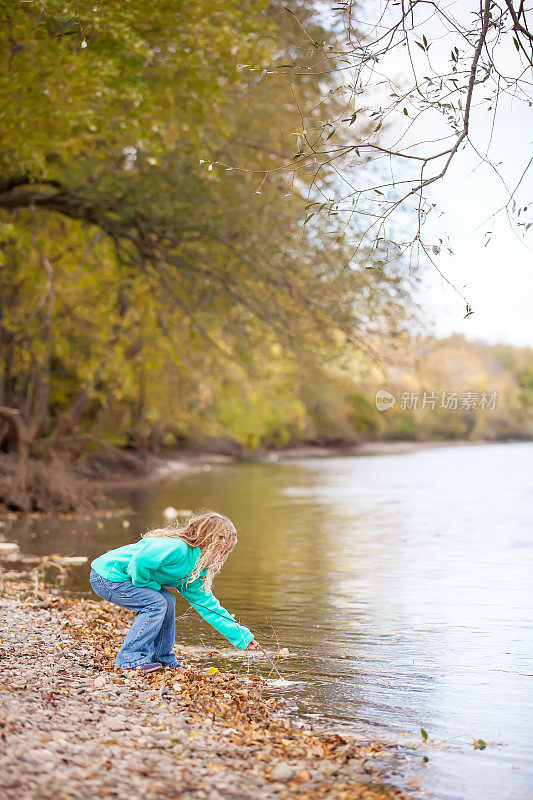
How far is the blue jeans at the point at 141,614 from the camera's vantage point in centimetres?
602

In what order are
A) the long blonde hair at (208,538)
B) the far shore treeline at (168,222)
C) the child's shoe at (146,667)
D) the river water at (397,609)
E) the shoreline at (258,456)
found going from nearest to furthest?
the river water at (397,609), the long blonde hair at (208,538), the child's shoe at (146,667), the far shore treeline at (168,222), the shoreline at (258,456)

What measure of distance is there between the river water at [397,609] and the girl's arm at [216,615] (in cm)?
51

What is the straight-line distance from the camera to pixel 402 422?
202ft

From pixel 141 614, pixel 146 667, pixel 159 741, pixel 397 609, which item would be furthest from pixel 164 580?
pixel 397 609

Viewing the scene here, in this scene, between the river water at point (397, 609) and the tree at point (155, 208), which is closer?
the river water at point (397, 609)

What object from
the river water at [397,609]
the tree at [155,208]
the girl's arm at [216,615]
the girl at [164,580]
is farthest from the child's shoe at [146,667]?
the tree at [155,208]

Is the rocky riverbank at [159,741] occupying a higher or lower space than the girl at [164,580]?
lower

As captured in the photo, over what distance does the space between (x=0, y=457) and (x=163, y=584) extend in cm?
1391

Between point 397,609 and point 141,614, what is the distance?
370cm

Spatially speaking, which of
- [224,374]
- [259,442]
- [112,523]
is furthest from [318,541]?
[259,442]

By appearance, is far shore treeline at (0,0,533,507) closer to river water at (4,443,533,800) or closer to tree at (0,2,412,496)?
tree at (0,2,412,496)

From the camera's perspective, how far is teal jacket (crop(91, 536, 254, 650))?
5902 mm

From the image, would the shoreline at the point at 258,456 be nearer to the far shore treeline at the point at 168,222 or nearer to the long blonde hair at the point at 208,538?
the far shore treeline at the point at 168,222

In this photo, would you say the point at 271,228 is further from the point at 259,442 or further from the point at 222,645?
the point at 259,442
